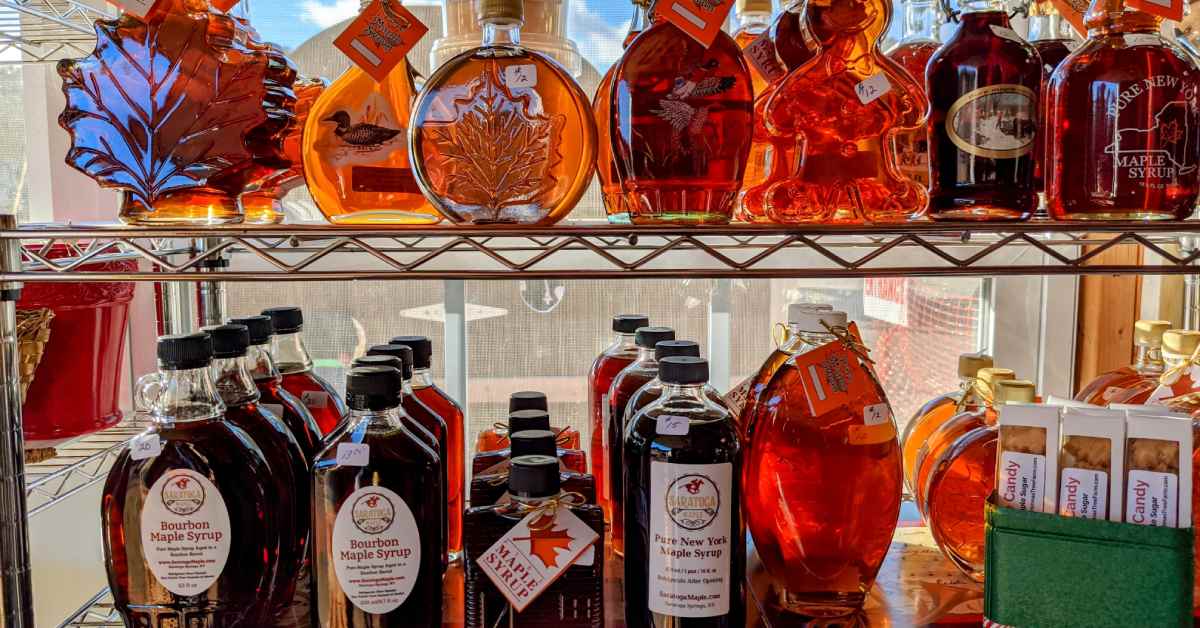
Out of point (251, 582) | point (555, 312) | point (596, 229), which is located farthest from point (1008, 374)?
point (555, 312)

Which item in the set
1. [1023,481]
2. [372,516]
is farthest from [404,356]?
[1023,481]

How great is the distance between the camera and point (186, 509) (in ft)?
2.37

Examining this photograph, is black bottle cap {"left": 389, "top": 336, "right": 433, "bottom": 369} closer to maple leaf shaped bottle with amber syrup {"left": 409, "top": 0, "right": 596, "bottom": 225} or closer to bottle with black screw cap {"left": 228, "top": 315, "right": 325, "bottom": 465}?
bottle with black screw cap {"left": 228, "top": 315, "right": 325, "bottom": 465}

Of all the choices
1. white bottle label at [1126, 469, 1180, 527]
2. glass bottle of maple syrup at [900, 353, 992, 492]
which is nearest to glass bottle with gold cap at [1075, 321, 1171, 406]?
glass bottle of maple syrup at [900, 353, 992, 492]

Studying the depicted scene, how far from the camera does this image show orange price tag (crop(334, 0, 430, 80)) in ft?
2.30

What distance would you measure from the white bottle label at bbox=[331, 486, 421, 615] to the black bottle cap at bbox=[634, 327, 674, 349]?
33cm

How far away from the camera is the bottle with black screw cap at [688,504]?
28.8 inches

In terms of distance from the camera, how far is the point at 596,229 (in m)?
0.65

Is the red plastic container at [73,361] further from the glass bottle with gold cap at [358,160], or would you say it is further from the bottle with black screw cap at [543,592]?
the bottle with black screw cap at [543,592]

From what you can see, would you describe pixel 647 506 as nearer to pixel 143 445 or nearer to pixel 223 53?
pixel 143 445

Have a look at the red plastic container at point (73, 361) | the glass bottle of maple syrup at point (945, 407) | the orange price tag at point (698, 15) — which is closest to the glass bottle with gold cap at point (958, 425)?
the glass bottle of maple syrup at point (945, 407)

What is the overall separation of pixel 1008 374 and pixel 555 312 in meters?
1.15

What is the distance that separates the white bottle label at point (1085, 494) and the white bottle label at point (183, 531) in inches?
27.7

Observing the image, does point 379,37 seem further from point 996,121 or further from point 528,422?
point 996,121
